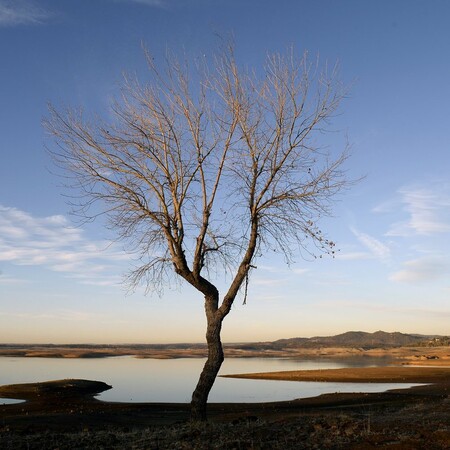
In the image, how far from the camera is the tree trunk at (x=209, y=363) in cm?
1508

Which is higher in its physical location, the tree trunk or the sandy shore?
the tree trunk

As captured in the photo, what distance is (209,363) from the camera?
50.4 feet

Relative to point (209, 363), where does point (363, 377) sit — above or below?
below

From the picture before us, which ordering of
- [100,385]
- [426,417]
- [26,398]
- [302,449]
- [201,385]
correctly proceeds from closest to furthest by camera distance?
[302,449]
[426,417]
[201,385]
[26,398]
[100,385]

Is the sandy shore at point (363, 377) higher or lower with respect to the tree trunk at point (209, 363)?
lower

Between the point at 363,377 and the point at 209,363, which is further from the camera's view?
the point at 363,377

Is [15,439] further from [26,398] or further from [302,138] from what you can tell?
[26,398]

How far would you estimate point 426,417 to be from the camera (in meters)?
13.8

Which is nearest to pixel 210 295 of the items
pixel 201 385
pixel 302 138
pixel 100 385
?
pixel 201 385

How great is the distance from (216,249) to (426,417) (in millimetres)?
7277

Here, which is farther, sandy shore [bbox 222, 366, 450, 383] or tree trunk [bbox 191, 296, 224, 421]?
sandy shore [bbox 222, 366, 450, 383]

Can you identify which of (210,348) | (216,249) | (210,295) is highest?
(216,249)

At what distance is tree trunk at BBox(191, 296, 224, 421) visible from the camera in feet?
49.5

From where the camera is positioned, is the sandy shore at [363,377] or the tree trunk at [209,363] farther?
the sandy shore at [363,377]
